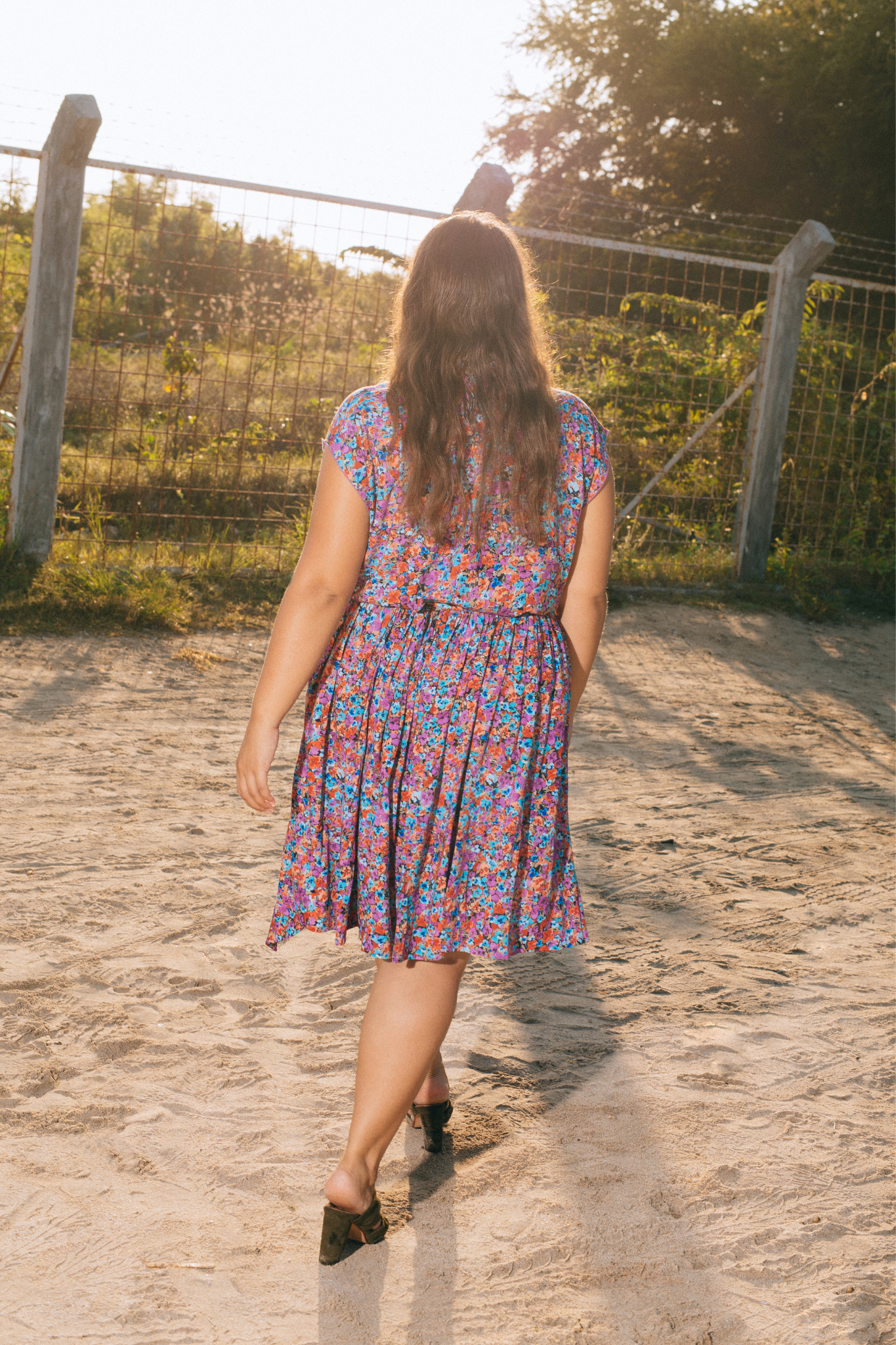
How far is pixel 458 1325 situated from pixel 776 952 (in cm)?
159

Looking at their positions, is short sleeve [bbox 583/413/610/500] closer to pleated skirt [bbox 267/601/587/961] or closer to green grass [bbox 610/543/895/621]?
pleated skirt [bbox 267/601/587/961]

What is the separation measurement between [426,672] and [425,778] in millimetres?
167

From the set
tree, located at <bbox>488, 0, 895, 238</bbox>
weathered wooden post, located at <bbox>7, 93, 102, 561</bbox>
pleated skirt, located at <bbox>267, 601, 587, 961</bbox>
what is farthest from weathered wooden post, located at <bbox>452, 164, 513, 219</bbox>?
tree, located at <bbox>488, 0, 895, 238</bbox>

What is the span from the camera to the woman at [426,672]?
5.87 feet

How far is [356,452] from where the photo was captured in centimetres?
179

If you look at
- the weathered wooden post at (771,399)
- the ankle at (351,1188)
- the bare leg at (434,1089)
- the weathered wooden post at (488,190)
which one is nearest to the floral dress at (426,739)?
the ankle at (351,1188)

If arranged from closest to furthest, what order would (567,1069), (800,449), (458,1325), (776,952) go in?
(458,1325), (567,1069), (776,952), (800,449)

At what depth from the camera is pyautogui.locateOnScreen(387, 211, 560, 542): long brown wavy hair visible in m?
1.77

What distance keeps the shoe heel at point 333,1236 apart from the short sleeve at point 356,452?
1.11 meters

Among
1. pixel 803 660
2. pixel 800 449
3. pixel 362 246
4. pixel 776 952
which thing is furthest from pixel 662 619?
pixel 776 952

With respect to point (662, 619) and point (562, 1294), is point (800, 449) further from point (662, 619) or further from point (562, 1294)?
point (562, 1294)

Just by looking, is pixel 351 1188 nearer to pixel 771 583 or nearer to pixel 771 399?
pixel 771 583

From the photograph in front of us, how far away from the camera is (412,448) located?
1761mm

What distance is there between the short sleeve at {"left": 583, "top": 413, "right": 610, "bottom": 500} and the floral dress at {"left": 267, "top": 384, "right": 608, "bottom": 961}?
8 centimetres
